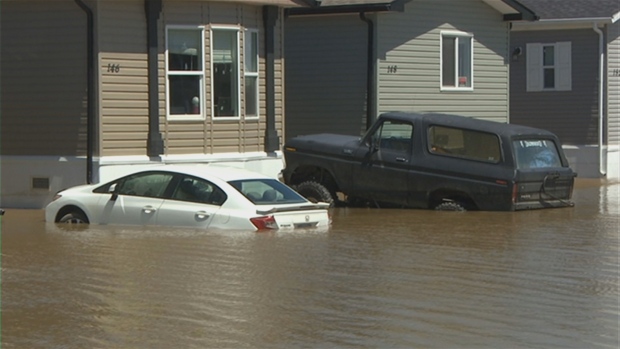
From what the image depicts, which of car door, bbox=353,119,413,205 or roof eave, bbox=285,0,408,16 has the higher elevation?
roof eave, bbox=285,0,408,16

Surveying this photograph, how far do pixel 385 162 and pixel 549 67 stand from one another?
12932mm

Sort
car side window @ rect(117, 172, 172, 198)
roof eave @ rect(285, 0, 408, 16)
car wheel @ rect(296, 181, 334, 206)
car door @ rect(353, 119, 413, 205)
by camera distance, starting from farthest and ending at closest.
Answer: roof eave @ rect(285, 0, 408, 16), car wheel @ rect(296, 181, 334, 206), car door @ rect(353, 119, 413, 205), car side window @ rect(117, 172, 172, 198)

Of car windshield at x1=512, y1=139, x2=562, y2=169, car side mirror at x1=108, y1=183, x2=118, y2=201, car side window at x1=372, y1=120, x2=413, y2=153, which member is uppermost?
car side window at x1=372, y1=120, x2=413, y2=153

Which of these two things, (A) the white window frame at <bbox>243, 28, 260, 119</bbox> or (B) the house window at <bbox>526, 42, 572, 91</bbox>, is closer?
(A) the white window frame at <bbox>243, 28, 260, 119</bbox>

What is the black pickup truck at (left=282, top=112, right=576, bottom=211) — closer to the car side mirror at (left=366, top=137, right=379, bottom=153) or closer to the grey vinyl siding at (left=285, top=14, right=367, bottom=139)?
the car side mirror at (left=366, top=137, right=379, bottom=153)

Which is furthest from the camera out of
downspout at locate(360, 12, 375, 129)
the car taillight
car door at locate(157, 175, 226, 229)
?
downspout at locate(360, 12, 375, 129)

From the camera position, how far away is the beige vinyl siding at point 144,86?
70.2 feet

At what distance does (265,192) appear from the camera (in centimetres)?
1711

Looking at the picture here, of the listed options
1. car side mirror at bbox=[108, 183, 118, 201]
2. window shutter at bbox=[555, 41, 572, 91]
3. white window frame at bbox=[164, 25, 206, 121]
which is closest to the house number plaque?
white window frame at bbox=[164, 25, 206, 121]

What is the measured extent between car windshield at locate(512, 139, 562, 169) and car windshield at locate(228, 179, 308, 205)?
4.49 metres

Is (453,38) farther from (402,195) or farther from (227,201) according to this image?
(227,201)

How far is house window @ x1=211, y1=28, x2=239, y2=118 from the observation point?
22766mm

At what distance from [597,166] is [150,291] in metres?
21.6

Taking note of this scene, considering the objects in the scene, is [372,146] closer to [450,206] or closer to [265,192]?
[450,206]
